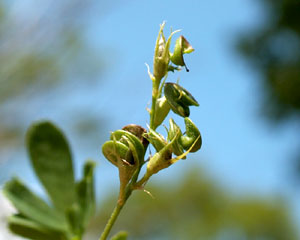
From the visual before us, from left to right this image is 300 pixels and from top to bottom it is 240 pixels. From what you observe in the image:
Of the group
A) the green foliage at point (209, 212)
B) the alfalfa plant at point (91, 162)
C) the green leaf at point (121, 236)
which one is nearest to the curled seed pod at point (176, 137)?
the alfalfa plant at point (91, 162)

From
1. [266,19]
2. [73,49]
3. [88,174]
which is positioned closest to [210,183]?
[266,19]

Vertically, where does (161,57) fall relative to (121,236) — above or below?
above

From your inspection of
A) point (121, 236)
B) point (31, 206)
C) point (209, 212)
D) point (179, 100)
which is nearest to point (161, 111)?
point (179, 100)

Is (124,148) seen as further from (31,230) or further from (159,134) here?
(31,230)

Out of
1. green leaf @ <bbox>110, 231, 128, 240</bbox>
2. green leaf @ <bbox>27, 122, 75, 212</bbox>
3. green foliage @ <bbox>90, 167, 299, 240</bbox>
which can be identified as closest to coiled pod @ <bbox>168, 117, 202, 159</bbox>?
green leaf @ <bbox>110, 231, 128, 240</bbox>

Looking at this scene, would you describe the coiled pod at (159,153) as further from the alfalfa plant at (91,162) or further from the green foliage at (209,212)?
the green foliage at (209,212)
